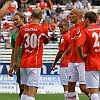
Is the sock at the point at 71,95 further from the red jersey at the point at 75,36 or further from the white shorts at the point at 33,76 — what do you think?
the white shorts at the point at 33,76

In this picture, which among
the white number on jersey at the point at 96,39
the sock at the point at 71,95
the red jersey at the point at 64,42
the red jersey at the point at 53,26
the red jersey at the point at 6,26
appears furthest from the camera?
the red jersey at the point at 6,26

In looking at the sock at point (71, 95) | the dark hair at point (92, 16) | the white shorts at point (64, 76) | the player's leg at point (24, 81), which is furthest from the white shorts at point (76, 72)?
the dark hair at point (92, 16)

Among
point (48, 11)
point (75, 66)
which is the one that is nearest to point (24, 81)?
point (75, 66)

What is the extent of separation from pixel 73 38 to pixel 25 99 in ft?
6.70

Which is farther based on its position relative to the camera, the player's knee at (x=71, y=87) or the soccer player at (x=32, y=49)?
the player's knee at (x=71, y=87)

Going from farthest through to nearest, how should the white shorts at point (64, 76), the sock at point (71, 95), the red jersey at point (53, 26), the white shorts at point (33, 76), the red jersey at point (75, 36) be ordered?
the red jersey at point (53, 26)
the white shorts at point (64, 76)
the sock at point (71, 95)
the red jersey at point (75, 36)
the white shorts at point (33, 76)

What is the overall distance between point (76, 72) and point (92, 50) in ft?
6.00

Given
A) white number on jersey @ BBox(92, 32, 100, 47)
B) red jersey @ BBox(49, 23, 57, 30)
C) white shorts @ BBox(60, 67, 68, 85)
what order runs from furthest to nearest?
red jersey @ BBox(49, 23, 57, 30)
white shorts @ BBox(60, 67, 68, 85)
white number on jersey @ BBox(92, 32, 100, 47)

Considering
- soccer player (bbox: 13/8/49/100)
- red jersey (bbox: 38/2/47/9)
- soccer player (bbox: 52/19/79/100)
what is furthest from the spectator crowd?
soccer player (bbox: 13/8/49/100)

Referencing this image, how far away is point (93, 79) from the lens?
10.2 m

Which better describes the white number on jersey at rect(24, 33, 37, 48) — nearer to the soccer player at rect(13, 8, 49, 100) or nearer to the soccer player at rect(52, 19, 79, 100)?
the soccer player at rect(13, 8, 49, 100)

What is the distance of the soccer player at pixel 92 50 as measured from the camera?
10203mm

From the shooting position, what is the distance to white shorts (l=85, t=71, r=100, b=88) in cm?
1024

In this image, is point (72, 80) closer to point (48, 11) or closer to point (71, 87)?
point (71, 87)
